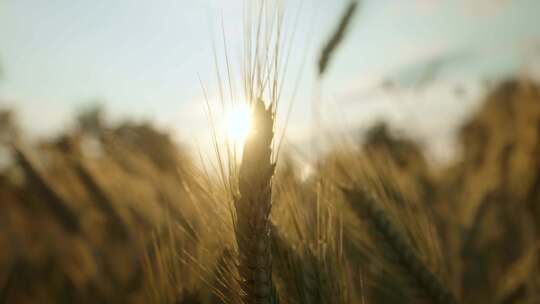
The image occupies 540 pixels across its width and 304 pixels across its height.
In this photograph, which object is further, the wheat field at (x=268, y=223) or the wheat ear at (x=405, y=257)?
the wheat ear at (x=405, y=257)

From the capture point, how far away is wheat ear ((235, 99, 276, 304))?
90 cm

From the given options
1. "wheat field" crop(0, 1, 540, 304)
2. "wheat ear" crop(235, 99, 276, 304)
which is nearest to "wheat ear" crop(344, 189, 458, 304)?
"wheat field" crop(0, 1, 540, 304)

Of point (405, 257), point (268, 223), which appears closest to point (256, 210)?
point (268, 223)

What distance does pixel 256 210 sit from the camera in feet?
3.12

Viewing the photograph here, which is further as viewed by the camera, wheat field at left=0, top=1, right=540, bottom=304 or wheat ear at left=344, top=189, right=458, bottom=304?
wheat ear at left=344, top=189, right=458, bottom=304

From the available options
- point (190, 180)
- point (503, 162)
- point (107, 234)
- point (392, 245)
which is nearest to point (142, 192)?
point (107, 234)

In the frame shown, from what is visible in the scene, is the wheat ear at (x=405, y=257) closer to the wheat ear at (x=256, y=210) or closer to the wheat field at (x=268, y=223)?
the wheat field at (x=268, y=223)

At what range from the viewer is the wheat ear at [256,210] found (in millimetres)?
896

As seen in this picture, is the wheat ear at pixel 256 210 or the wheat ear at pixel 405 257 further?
the wheat ear at pixel 405 257

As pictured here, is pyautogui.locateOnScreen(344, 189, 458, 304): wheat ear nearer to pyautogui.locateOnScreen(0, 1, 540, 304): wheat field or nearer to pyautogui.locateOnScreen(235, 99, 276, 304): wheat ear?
pyautogui.locateOnScreen(0, 1, 540, 304): wheat field

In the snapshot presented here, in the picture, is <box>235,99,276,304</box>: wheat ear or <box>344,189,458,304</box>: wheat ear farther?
<box>344,189,458,304</box>: wheat ear

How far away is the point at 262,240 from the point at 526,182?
7.79 ft

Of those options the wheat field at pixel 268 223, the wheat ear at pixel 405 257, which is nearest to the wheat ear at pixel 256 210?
the wheat field at pixel 268 223

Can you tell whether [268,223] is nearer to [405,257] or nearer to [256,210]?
[256,210]
